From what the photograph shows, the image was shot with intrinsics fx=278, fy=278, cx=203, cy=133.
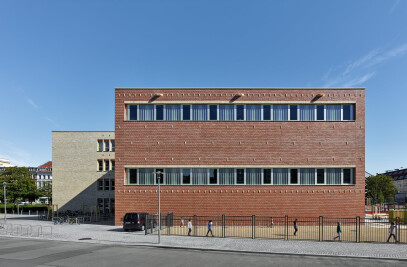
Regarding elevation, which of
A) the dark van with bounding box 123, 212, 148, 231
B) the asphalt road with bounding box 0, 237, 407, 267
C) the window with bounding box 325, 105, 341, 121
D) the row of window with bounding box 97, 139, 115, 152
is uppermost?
the window with bounding box 325, 105, 341, 121

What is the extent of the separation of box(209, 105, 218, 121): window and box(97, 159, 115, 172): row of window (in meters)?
20.8

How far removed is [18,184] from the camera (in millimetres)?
57406

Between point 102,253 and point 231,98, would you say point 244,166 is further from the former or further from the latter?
point 102,253

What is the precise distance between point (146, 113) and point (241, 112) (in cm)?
960

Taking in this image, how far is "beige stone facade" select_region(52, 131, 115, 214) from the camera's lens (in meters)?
40.9

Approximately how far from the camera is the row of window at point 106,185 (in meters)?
41.3

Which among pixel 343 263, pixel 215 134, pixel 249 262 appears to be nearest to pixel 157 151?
pixel 215 134

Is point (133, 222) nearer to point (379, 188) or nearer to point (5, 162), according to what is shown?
→ point (379, 188)

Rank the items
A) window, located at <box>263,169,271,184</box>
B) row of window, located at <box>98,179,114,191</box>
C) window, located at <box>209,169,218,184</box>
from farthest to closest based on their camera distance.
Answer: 1. row of window, located at <box>98,179,114,191</box>
2. window, located at <box>209,169,218,184</box>
3. window, located at <box>263,169,271,184</box>

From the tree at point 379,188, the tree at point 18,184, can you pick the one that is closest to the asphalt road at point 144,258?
the tree at point 18,184

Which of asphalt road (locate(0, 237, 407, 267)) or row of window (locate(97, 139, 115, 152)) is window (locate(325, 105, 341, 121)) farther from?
row of window (locate(97, 139, 115, 152))

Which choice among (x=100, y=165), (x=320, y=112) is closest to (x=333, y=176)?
(x=320, y=112)

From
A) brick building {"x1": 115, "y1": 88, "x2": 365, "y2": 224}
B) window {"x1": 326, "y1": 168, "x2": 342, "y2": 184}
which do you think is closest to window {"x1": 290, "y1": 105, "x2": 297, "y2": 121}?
brick building {"x1": 115, "y1": 88, "x2": 365, "y2": 224}

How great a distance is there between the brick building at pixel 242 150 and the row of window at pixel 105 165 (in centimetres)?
1484
